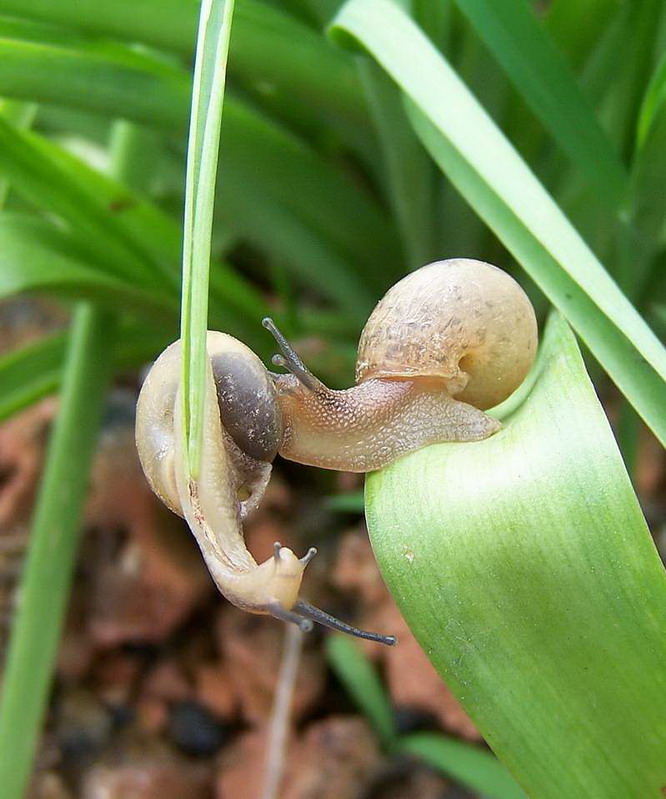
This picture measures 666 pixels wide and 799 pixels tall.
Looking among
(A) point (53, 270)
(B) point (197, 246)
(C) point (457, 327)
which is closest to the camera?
(B) point (197, 246)

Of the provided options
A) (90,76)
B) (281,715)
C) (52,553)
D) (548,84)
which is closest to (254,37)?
(90,76)

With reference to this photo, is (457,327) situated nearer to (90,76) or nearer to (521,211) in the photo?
(521,211)

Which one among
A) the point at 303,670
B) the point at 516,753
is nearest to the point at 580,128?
the point at 516,753

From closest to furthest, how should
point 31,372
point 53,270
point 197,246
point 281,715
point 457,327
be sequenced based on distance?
point 197,246 < point 457,327 < point 53,270 < point 281,715 < point 31,372

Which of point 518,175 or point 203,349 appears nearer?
point 203,349

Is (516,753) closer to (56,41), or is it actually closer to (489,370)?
(489,370)

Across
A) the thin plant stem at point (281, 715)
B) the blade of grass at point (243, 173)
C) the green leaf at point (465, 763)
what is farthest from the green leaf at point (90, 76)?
the green leaf at point (465, 763)

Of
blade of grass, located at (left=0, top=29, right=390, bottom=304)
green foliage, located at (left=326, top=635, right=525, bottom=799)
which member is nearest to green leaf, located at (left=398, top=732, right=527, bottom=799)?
green foliage, located at (left=326, top=635, right=525, bottom=799)
